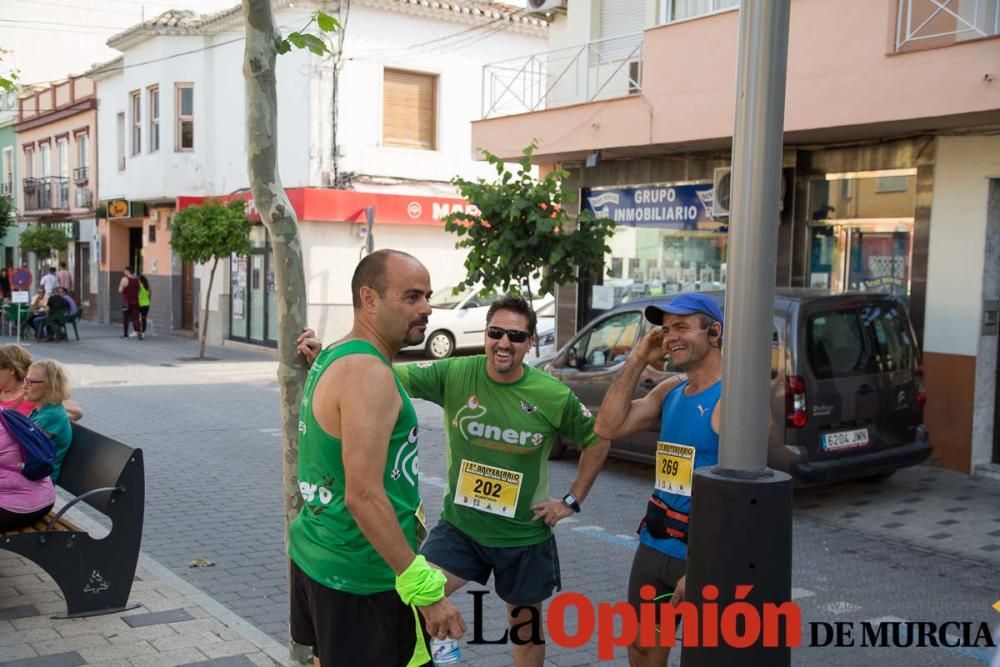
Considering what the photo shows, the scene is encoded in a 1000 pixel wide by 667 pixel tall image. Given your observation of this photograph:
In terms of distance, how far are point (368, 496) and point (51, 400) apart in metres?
4.23

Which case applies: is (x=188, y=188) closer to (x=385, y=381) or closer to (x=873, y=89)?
(x=873, y=89)

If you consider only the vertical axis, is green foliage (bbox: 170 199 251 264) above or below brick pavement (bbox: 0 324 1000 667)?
above

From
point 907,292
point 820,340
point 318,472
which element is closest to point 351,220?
point 907,292

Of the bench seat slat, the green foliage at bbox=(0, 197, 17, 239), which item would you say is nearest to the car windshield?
the bench seat slat

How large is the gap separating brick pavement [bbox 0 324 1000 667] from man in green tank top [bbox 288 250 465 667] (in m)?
2.04

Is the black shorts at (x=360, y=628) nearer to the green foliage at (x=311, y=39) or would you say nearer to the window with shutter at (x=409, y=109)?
the green foliage at (x=311, y=39)

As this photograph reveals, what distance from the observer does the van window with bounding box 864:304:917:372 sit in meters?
8.34

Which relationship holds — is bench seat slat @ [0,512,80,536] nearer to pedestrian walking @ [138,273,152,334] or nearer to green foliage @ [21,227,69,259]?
pedestrian walking @ [138,273,152,334]

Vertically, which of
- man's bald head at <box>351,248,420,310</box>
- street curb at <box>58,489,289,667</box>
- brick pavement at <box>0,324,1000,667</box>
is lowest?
brick pavement at <box>0,324,1000,667</box>

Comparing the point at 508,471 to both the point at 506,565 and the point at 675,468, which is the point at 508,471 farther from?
the point at 675,468

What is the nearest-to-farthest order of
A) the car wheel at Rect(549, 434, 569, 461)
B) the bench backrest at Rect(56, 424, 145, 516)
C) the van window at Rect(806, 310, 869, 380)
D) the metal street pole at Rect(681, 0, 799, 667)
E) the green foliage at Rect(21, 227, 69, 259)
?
the metal street pole at Rect(681, 0, 799, 667), the bench backrest at Rect(56, 424, 145, 516), the van window at Rect(806, 310, 869, 380), the car wheel at Rect(549, 434, 569, 461), the green foliage at Rect(21, 227, 69, 259)

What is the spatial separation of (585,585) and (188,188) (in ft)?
70.7

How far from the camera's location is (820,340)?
7.99m

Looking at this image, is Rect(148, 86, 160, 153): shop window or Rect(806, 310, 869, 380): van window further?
Rect(148, 86, 160, 153): shop window
